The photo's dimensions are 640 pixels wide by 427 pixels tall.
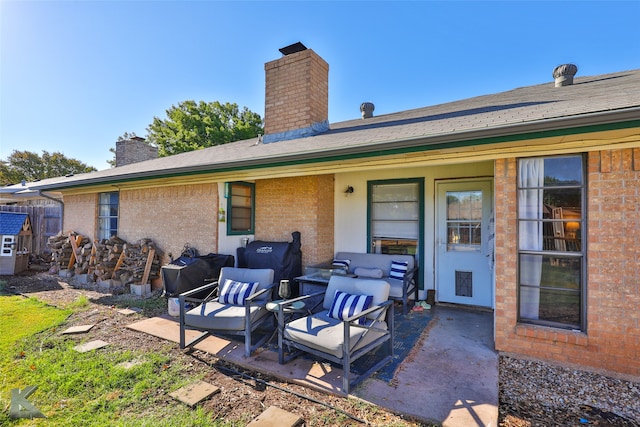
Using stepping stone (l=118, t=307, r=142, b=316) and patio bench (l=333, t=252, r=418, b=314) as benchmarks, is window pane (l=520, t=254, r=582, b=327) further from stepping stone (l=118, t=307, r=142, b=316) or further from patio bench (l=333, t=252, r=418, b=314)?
stepping stone (l=118, t=307, r=142, b=316)

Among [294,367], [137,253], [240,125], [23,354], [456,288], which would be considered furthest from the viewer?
[240,125]

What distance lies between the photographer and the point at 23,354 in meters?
3.68

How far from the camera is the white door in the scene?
5547mm

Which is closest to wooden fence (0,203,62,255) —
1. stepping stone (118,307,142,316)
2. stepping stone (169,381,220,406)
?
stepping stone (118,307,142,316)

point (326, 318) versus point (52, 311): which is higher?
point (326, 318)

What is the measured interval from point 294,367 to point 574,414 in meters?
2.57

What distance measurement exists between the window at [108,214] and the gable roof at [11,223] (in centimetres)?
267

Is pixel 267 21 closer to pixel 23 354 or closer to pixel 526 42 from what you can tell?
pixel 526 42

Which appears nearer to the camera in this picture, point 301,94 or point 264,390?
point 264,390

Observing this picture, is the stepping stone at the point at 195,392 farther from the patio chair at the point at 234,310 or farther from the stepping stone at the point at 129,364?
the stepping stone at the point at 129,364

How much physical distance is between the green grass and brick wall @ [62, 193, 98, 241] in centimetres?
511

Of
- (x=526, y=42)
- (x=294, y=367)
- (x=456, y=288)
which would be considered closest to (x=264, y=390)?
(x=294, y=367)

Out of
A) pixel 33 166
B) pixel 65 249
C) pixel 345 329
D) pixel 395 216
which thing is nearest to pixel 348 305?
pixel 345 329

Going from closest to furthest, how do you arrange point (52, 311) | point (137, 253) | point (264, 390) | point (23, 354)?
point (264, 390)
point (23, 354)
point (52, 311)
point (137, 253)
